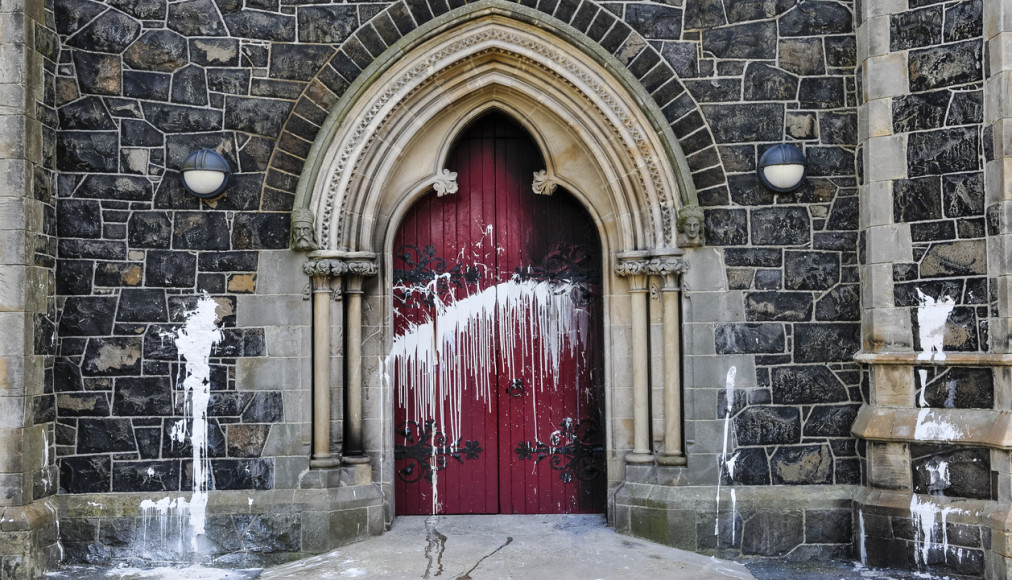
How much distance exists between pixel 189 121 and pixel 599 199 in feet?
9.29

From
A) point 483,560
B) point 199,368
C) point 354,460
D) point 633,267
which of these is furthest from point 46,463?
point 633,267

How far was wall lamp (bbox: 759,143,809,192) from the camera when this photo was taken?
5461 millimetres

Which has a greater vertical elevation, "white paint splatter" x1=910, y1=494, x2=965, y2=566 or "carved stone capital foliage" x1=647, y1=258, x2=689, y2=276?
"carved stone capital foliage" x1=647, y1=258, x2=689, y2=276

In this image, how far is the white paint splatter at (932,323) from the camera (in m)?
5.13

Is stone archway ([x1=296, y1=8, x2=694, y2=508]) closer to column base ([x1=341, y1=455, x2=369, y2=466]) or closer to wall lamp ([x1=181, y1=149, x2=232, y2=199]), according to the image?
column base ([x1=341, y1=455, x2=369, y2=466])

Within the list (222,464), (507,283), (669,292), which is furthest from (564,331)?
(222,464)

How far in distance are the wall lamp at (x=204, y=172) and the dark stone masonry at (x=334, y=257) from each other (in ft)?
0.42

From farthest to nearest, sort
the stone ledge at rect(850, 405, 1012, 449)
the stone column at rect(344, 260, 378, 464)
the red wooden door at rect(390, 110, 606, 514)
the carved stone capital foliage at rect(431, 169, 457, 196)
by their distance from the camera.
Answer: the red wooden door at rect(390, 110, 606, 514) → the carved stone capital foliage at rect(431, 169, 457, 196) → the stone column at rect(344, 260, 378, 464) → the stone ledge at rect(850, 405, 1012, 449)

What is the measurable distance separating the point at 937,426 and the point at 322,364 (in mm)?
3860

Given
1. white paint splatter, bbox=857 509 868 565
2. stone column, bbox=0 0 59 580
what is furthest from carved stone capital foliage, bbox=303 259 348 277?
white paint splatter, bbox=857 509 868 565

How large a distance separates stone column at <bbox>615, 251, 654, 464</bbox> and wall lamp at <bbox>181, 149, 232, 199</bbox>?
271 centimetres

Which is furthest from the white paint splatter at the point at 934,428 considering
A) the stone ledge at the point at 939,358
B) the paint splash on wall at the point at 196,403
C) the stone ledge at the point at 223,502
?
the paint splash on wall at the point at 196,403

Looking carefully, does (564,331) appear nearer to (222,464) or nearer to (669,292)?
(669,292)

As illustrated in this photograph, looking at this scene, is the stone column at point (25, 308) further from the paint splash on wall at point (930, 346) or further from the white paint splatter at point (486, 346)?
the paint splash on wall at point (930, 346)
